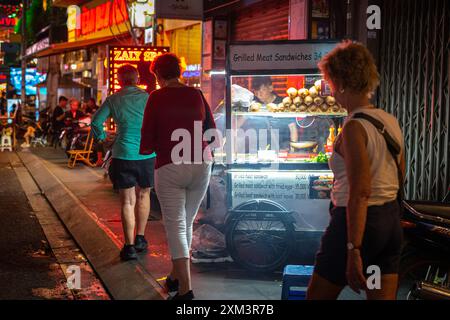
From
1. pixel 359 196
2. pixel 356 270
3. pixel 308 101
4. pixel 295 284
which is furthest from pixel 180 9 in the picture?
pixel 356 270

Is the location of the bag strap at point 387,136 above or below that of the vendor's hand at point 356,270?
above

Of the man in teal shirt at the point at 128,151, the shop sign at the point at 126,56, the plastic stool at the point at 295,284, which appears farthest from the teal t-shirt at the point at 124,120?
the shop sign at the point at 126,56

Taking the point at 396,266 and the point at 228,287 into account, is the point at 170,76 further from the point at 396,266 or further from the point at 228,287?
the point at 396,266

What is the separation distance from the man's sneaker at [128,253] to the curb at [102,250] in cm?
7

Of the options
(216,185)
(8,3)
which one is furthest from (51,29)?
(216,185)

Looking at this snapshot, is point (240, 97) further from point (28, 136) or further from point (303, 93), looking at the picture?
point (28, 136)

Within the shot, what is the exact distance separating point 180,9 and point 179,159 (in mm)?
6030

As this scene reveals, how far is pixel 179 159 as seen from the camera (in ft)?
17.6

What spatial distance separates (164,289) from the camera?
5895mm

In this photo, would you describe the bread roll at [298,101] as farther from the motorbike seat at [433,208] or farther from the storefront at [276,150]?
the motorbike seat at [433,208]

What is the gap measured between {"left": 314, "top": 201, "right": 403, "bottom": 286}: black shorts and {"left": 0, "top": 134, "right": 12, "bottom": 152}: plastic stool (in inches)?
826

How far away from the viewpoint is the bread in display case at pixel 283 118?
6.84 m

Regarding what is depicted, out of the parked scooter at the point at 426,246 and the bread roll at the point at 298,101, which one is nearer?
the parked scooter at the point at 426,246
